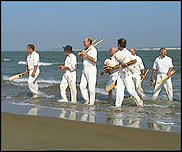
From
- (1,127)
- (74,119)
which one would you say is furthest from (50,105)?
(1,127)

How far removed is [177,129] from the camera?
6820 mm

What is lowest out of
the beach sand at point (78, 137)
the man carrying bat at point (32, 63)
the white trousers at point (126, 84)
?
the beach sand at point (78, 137)

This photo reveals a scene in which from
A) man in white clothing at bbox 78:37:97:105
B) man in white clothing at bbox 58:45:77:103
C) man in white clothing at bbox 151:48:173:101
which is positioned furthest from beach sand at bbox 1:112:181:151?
man in white clothing at bbox 151:48:173:101

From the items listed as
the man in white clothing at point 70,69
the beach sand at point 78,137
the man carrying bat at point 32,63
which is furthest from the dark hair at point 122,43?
the man carrying bat at point 32,63

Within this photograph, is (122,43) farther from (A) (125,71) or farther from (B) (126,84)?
(B) (126,84)

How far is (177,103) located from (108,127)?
4794mm

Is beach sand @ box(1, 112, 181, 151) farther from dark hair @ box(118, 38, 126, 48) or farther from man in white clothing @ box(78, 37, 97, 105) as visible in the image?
man in white clothing @ box(78, 37, 97, 105)

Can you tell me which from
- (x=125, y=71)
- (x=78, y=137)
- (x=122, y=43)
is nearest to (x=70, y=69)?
(x=125, y=71)

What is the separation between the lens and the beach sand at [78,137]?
5.33 meters

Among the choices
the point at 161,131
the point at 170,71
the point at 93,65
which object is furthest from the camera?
the point at 170,71

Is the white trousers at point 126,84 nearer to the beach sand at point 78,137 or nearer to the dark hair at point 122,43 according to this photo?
the dark hair at point 122,43

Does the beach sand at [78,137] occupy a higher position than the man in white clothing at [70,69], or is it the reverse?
the man in white clothing at [70,69]

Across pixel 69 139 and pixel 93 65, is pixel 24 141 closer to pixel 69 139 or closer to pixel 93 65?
pixel 69 139

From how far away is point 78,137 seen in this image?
5883 mm
